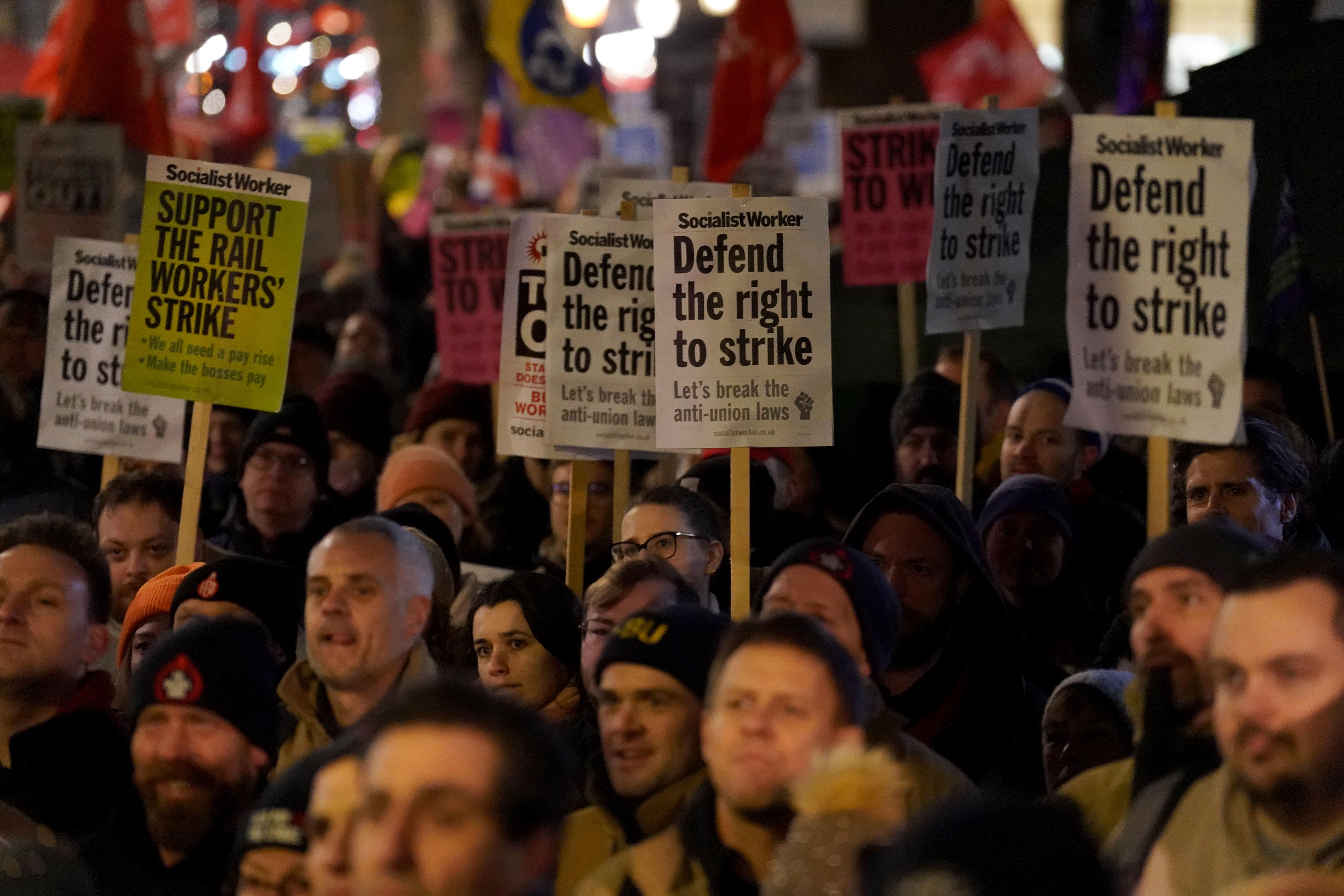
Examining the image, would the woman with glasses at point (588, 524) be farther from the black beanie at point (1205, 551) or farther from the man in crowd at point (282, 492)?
the black beanie at point (1205, 551)

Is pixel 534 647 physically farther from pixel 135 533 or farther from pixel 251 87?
pixel 251 87

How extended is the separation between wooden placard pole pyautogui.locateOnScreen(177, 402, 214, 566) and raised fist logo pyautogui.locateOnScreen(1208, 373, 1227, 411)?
3.32m

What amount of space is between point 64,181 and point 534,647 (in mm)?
6565

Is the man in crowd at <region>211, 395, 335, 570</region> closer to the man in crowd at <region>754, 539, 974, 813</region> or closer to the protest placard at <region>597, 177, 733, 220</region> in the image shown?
the protest placard at <region>597, 177, 733, 220</region>

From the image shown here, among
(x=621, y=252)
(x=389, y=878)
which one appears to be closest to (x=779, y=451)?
(x=621, y=252)

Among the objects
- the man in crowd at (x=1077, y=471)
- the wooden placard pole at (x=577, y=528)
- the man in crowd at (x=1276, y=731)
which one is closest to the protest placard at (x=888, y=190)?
the man in crowd at (x=1077, y=471)

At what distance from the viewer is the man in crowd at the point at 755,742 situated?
4066mm

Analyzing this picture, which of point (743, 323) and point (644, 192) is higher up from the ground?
point (644, 192)

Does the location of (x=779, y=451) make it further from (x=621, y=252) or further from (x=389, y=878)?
(x=389, y=878)

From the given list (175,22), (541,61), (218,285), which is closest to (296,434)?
(218,285)

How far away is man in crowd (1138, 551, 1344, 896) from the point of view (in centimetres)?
368

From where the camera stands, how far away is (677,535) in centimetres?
650

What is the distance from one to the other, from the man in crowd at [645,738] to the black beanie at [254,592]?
1556 millimetres

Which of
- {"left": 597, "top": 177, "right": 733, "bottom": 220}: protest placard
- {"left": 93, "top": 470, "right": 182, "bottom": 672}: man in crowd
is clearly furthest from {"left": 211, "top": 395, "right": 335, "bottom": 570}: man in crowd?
{"left": 597, "top": 177, "right": 733, "bottom": 220}: protest placard
